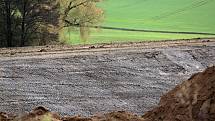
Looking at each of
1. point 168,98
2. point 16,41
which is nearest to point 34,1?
point 16,41

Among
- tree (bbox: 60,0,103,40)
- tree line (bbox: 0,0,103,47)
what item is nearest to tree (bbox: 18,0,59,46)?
tree line (bbox: 0,0,103,47)

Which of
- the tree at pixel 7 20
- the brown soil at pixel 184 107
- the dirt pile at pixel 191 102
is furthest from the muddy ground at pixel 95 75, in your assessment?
the tree at pixel 7 20

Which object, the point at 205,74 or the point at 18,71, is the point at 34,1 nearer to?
the point at 18,71

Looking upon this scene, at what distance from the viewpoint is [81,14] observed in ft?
138

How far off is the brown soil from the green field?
130 feet

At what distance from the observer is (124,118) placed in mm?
9727

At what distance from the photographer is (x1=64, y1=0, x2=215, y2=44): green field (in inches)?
2253

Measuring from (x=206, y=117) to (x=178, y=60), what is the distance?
46.8ft

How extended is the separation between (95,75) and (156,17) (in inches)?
1973

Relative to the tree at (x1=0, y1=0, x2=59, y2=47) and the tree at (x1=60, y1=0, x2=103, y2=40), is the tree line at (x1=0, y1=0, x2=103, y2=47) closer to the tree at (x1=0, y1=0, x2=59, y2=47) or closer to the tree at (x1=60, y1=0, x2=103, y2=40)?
the tree at (x1=0, y1=0, x2=59, y2=47)

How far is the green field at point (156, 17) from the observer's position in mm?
57219

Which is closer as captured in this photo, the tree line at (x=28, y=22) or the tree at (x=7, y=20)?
the tree at (x=7, y=20)

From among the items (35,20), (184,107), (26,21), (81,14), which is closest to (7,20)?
(26,21)

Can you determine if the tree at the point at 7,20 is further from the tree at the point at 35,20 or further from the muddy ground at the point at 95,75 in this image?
the muddy ground at the point at 95,75
